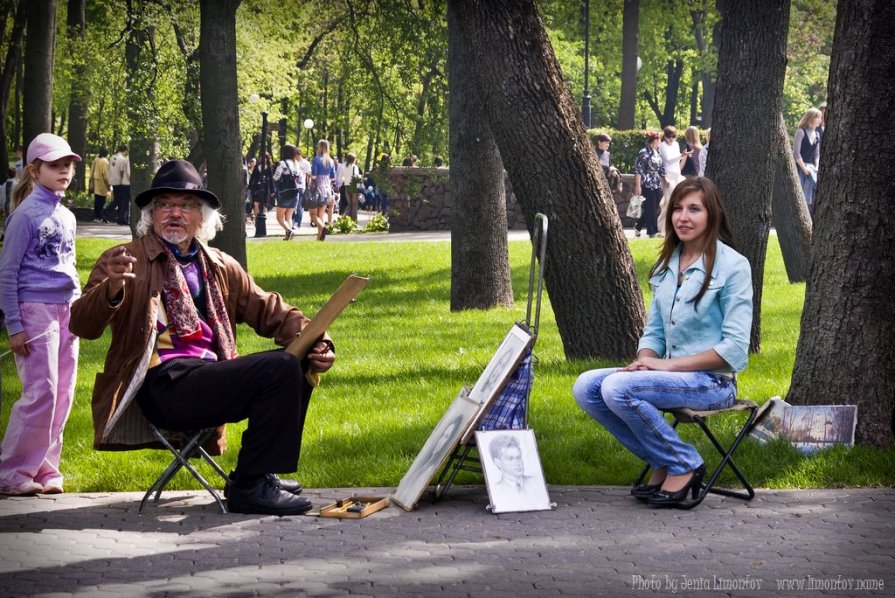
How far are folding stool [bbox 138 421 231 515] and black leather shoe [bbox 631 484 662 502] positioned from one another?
2028 millimetres

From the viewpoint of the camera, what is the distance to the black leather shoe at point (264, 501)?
6902 mm

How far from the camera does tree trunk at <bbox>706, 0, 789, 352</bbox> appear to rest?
11.1 m

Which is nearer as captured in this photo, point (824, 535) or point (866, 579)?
point (866, 579)

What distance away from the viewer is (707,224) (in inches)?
281

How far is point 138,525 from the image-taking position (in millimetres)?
6715

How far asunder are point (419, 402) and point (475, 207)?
5.93m

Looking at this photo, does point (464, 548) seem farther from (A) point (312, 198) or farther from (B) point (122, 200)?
(B) point (122, 200)

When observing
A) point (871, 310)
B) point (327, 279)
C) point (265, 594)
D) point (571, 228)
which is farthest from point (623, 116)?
point (265, 594)

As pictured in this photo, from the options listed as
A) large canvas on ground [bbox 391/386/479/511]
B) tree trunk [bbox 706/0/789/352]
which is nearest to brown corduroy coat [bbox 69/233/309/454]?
large canvas on ground [bbox 391/386/479/511]

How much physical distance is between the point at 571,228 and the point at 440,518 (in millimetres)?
4181

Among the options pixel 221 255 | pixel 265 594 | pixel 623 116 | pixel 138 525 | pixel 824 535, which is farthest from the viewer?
pixel 623 116

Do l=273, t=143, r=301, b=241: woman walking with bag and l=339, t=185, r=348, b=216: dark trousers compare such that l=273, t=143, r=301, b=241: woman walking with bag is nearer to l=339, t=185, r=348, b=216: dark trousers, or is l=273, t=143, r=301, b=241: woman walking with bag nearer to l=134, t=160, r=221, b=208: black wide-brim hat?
l=339, t=185, r=348, b=216: dark trousers

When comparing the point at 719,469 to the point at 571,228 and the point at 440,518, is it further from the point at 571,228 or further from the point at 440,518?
the point at 571,228

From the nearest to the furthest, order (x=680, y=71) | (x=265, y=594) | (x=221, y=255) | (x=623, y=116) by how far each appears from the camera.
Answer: (x=265, y=594) < (x=221, y=255) < (x=623, y=116) < (x=680, y=71)
